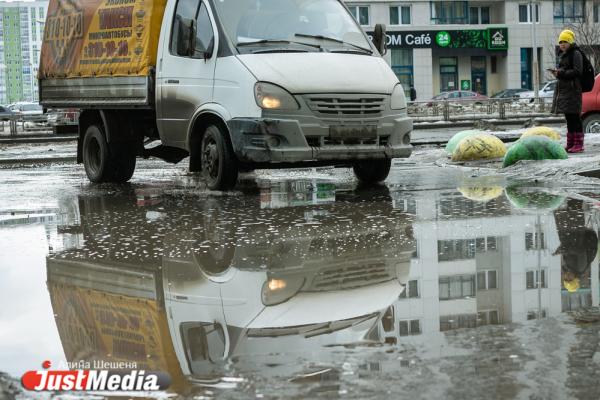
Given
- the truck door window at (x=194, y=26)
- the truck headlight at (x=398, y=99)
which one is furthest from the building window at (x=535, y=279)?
the truck door window at (x=194, y=26)

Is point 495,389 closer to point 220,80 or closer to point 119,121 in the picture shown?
point 220,80

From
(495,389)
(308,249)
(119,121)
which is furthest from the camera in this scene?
(119,121)

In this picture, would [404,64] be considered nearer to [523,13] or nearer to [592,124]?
[523,13]

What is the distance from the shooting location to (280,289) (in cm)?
578

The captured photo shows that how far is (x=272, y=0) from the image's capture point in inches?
457

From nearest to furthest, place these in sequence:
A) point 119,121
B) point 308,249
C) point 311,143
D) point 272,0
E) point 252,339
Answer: point 252,339 < point 308,249 < point 311,143 < point 272,0 < point 119,121

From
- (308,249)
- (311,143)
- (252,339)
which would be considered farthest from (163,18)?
(252,339)

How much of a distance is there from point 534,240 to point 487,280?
1.39m

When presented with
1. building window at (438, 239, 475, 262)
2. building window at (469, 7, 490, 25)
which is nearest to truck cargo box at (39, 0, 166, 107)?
building window at (438, 239, 475, 262)

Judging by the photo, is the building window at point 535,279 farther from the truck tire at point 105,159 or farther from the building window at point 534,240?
the truck tire at point 105,159

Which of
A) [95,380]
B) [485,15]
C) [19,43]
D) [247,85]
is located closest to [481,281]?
[95,380]

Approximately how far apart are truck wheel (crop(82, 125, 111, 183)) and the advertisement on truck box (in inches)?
29.8

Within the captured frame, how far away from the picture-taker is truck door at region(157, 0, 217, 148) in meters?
11.4

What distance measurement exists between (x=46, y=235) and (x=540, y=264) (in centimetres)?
382
